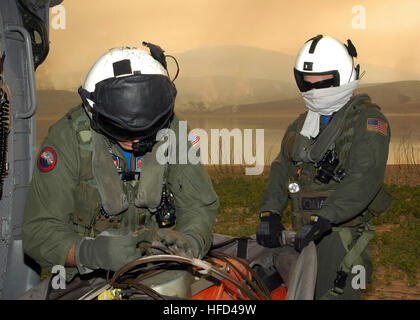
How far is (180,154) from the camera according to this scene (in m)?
2.77

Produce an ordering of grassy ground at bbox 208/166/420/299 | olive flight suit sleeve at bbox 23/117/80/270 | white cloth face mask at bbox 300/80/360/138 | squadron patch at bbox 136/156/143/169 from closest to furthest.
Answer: olive flight suit sleeve at bbox 23/117/80/270
squadron patch at bbox 136/156/143/169
white cloth face mask at bbox 300/80/360/138
grassy ground at bbox 208/166/420/299

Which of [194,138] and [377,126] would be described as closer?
[194,138]

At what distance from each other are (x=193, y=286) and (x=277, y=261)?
0.99m

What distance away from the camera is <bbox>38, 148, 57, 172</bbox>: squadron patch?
7.93 feet

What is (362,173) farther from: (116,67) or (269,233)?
(116,67)

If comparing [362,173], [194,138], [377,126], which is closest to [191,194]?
[194,138]

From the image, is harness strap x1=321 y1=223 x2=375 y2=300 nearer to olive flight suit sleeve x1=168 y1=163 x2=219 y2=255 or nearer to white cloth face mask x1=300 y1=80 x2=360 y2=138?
white cloth face mask x1=300 y1=80 x2=360 y2=138

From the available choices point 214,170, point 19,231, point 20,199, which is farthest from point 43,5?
point 214,170

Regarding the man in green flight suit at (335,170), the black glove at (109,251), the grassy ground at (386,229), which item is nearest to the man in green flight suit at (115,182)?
the black glove at (109,251)

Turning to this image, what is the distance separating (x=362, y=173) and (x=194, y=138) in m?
1.39

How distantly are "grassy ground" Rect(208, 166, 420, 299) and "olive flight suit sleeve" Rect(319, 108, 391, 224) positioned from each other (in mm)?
1244

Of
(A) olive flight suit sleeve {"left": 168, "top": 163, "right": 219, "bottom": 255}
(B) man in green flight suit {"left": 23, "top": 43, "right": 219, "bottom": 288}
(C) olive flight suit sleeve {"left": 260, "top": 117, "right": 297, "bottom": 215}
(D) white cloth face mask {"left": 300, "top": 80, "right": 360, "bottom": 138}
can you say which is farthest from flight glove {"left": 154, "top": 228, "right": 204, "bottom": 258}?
(D) white cloth face mask {"left": 300, "top": 80, "right": 360, "bottom": 138}

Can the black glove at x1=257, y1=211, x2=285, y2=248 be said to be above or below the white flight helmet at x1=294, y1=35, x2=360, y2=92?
below

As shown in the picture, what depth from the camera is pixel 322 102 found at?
11.9 ft
